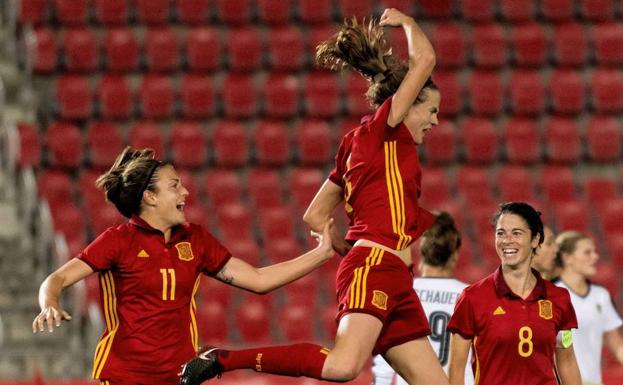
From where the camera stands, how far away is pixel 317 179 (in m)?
10.2

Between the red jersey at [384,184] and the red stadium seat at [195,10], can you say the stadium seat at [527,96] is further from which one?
the red jersey at [384,184]

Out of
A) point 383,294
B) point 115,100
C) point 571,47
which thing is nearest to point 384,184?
point 383,294

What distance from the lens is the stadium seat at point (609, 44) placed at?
11.0 meters

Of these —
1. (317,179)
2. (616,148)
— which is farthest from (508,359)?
(616,148)

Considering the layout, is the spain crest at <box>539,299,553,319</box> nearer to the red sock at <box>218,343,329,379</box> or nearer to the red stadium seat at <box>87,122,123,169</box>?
the red sock at <box>218,343,329,379</box>

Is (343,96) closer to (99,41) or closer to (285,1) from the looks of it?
(285,1)

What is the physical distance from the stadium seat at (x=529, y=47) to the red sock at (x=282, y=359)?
688 cm

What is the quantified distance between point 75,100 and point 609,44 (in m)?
4.33

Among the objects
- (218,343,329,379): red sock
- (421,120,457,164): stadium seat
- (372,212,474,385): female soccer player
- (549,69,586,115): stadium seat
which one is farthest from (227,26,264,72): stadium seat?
(218,343,329,379): red sock

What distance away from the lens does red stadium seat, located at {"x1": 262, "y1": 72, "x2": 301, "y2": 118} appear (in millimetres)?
10703

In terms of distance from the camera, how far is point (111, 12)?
11.1 meters

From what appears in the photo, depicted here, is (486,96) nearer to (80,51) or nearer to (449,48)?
(449,48)

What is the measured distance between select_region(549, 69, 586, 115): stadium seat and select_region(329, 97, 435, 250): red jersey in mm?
6317

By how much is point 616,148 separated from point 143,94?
3755 millimetres
